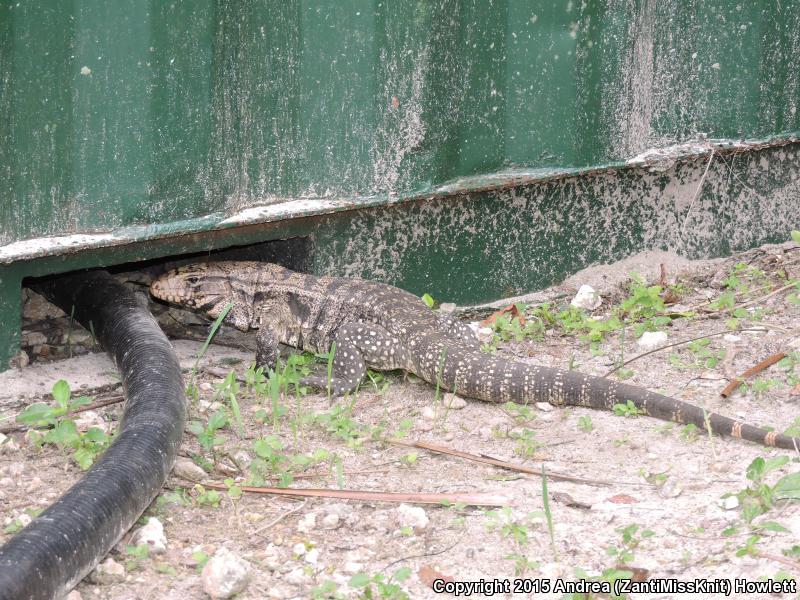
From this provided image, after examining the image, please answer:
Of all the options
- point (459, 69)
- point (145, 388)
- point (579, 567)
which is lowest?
point (579, 567)

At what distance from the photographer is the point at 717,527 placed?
3854mm

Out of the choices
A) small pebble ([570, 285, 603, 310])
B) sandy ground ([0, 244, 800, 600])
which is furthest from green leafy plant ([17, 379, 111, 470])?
small pebble ([570, 285, 603, 310])

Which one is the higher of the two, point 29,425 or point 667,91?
point 667,91

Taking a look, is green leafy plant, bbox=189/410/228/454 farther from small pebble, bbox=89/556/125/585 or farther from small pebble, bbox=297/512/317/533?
small pebble, bbox=89/556/125/585

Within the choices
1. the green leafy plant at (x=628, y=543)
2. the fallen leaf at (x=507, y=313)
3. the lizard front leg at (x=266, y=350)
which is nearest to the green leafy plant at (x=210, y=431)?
the lizard front leg at (x=266, y=350)

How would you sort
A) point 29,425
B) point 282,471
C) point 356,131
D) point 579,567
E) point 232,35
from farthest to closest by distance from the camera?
1. point 356,131
2. point 232,35
3. point 29,425
4. point 282,471
5. point 579,567

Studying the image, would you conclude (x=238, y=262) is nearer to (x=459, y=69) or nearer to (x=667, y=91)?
(x=459, y=69)

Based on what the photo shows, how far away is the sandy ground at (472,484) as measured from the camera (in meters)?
3.71

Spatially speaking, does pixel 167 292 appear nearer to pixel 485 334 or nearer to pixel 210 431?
pixel 210 431

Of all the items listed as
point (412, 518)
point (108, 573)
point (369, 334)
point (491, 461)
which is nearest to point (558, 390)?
point (491, 461)

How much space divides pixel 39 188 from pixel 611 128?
11.7 feet

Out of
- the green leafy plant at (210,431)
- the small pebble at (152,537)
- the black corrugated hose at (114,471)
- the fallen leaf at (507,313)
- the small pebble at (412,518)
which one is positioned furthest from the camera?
the fallen leaf at (507,313)

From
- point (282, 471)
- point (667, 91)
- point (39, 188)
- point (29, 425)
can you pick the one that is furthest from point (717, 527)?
point (667, 91)

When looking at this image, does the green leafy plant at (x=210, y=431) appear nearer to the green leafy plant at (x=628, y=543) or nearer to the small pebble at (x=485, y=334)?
the green leafy plant at (x=628, y=543)
